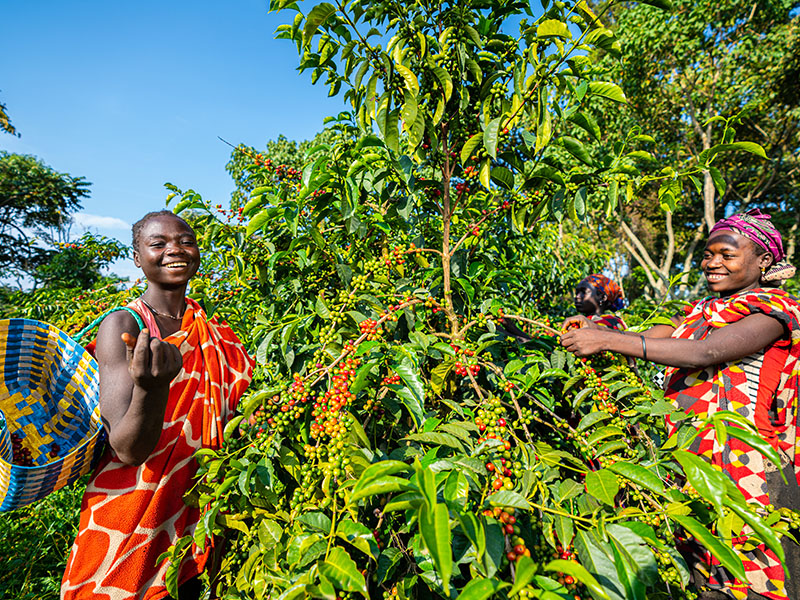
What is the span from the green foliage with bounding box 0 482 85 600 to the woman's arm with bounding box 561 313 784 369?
12.3ft

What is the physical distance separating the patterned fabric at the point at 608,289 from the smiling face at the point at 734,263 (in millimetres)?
1474

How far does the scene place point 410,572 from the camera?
112 centimetres

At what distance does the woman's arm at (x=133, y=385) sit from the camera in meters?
1.24

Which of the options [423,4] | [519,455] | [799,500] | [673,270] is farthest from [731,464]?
[673,270]

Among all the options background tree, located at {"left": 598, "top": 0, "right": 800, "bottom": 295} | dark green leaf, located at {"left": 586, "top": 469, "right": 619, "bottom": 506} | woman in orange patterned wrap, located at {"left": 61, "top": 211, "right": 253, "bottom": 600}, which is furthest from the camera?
background tree, located at {"left": 598, "top": 0, "right": 800, "bottom": 295}

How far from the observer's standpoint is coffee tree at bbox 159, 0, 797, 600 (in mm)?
799

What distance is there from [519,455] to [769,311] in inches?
48.2

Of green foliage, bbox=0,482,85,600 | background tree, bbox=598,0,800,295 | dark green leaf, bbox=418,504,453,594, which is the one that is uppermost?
background tree, bbox=598,0,800,295

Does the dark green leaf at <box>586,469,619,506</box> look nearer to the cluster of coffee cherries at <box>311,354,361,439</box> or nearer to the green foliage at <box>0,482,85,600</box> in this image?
the cluster of coffee cherries at <box>311,354,361,439</box>

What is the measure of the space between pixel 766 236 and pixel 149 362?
2.47 meters

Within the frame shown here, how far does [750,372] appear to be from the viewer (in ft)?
5.50

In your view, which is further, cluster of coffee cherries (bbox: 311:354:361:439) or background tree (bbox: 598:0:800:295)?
background tree (bbox: 598:0:800:295)

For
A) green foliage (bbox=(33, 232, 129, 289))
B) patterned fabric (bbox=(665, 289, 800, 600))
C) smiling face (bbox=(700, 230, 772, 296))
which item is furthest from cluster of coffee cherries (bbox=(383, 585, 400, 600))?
green foliage (bbox=(33, 232, 129, 289))

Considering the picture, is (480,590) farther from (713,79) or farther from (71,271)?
(713,79)
